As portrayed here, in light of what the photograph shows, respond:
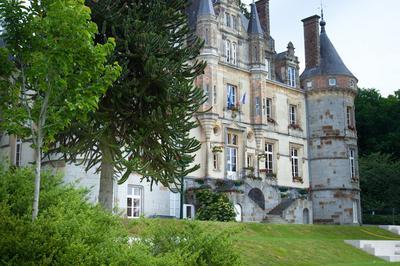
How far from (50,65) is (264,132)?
25.9 meters

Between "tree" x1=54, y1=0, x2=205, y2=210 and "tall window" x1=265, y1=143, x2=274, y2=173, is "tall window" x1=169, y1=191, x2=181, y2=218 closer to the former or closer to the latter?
"tall window" x1=265, y1=143, x2=274, y2=173

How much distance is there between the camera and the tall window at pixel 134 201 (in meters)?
27.1

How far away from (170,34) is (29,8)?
637cm

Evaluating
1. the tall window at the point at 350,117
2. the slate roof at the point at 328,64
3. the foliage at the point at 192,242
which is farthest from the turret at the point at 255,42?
the foliage at the point at 192,242

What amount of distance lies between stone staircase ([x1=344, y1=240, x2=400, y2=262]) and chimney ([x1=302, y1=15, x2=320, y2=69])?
1704cm

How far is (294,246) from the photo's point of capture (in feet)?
61.0

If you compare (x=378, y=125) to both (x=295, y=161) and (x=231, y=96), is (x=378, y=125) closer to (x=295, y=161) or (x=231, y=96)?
(x=295, y=161)

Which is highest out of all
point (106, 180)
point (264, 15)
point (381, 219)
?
point (264, 15)

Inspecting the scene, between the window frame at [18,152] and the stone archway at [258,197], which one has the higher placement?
the window frame at [18,152]

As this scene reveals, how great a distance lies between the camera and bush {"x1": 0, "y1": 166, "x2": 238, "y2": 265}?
7656 mm

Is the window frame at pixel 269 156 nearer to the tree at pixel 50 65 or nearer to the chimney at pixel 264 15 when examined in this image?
the chimney at pixel 264 15

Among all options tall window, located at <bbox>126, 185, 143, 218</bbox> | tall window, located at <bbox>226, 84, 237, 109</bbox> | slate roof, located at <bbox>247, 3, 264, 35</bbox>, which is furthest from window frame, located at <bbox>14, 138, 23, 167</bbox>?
slate roof, located at <bbox>247, 3, 264, 35</bbox>

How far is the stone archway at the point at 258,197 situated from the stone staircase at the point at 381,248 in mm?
9772

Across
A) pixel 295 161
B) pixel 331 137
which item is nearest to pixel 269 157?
pixel 295 161
